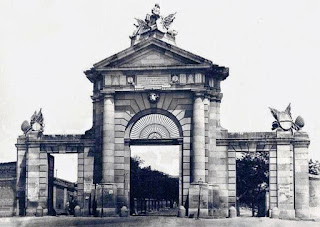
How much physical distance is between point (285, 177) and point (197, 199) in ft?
17.2

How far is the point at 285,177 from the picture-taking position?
35.6 metres

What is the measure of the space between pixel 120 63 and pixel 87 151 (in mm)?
5692

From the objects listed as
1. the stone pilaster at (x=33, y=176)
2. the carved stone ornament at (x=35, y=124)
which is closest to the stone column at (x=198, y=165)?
the stone pilaster at (x=33, y=176)

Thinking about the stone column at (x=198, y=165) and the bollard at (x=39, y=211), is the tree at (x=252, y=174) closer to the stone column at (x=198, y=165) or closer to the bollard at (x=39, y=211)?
the stone column at (x=198, y=165)

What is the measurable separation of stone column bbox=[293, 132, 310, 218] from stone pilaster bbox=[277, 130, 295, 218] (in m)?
0.38

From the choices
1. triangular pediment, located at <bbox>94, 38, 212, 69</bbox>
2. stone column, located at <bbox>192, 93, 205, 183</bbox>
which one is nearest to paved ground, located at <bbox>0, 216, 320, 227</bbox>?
stone column, located at <bbox>192, 93, 205, 183</bbox>

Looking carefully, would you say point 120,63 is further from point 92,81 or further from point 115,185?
point 115,185

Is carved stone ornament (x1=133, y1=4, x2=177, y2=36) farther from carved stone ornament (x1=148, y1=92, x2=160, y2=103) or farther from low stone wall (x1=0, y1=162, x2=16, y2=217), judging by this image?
low stone wall (x1=0, y1=162, x2=16, y2=217)

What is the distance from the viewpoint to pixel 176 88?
35.9m

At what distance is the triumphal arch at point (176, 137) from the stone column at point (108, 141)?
0.06m

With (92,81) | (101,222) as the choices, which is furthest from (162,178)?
(101,222)

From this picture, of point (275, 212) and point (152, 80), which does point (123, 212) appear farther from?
point (275, 212)

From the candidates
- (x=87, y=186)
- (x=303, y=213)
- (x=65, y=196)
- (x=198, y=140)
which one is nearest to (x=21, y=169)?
(x=87, y=186)

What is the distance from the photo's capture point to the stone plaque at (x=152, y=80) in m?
36.1
